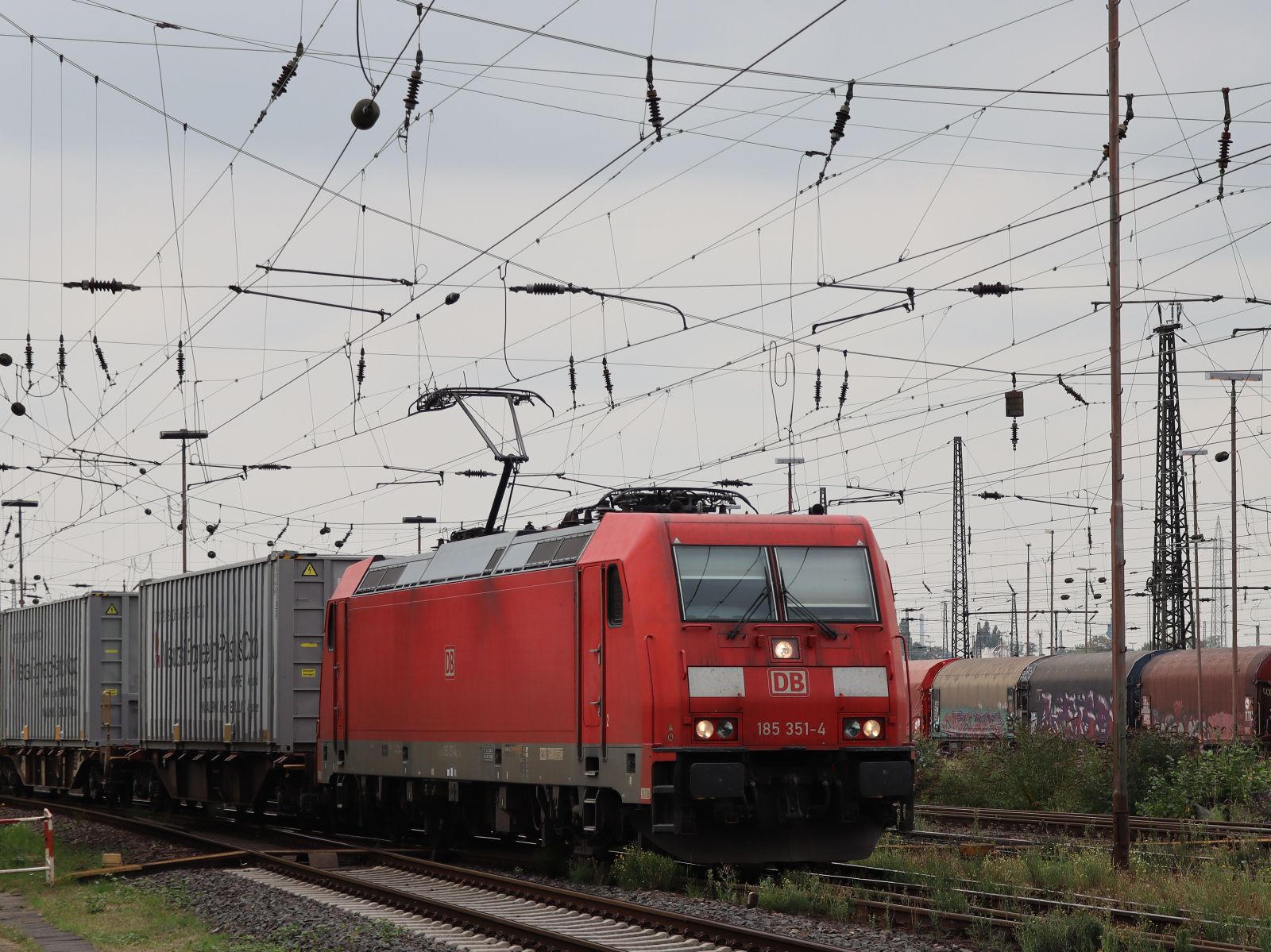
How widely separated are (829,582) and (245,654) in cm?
1174

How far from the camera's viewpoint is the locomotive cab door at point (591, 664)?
16.5m

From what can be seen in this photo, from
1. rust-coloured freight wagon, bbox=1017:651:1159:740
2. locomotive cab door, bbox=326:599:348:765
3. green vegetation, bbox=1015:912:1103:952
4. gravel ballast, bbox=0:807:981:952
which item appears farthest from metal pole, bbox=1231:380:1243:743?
green vegetation, bbox=1015:912:1103:952

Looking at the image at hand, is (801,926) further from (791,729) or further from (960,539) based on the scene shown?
(960,539)

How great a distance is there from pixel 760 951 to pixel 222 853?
35.2 ft

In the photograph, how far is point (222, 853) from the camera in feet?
68.8

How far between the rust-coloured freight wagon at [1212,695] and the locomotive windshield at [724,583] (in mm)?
21890

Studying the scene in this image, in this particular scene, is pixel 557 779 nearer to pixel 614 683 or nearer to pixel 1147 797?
pixel 614 683

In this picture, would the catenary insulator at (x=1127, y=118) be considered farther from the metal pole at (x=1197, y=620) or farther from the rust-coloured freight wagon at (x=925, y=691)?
the rust-coloured freight wagon at (x=925, y=691)

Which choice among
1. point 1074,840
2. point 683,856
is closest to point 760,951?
point 683,856

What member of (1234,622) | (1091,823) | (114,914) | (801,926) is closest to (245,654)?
(114,914)

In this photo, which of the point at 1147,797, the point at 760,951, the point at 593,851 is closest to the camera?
the point at 760,951

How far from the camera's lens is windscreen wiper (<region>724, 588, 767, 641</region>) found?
16156 millimetres

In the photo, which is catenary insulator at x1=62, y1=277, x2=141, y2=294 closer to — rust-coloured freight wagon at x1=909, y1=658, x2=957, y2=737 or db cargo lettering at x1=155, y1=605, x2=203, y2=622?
db cargo lettering at x1=155, y1=605, x2=203, y2=622

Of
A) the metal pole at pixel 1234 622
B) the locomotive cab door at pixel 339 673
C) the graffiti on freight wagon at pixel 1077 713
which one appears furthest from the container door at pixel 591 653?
the graffiti on freight wagon at pixel 1077 713
